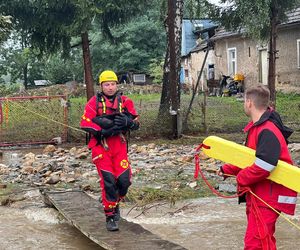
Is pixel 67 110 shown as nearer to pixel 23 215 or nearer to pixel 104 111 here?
pixel 23 215

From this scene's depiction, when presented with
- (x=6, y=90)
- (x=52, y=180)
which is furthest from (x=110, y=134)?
(x=6, y=90)

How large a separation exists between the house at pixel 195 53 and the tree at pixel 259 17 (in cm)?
1566

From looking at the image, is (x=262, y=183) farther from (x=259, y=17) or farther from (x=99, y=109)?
(x=259, y=17)

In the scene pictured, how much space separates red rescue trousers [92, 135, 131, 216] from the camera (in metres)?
6.26

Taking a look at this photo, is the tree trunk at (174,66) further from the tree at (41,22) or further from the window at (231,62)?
the window at (231,62)

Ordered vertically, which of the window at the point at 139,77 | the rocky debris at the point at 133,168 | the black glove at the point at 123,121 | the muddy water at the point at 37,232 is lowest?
the muddy water at the point at 37,232

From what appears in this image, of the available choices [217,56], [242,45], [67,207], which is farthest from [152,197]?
[217,56]

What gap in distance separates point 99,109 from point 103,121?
0.18 metres

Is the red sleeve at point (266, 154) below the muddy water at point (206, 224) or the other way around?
the other way around

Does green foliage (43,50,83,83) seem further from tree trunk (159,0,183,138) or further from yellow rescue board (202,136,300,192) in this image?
yellow rescue board (202,136,300,192)

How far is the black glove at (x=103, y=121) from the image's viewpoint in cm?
613

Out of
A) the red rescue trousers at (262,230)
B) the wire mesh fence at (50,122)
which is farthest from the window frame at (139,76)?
the red rescue trousers at (262,230)

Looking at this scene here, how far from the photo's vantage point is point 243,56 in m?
33.7

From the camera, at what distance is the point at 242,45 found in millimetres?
33812
